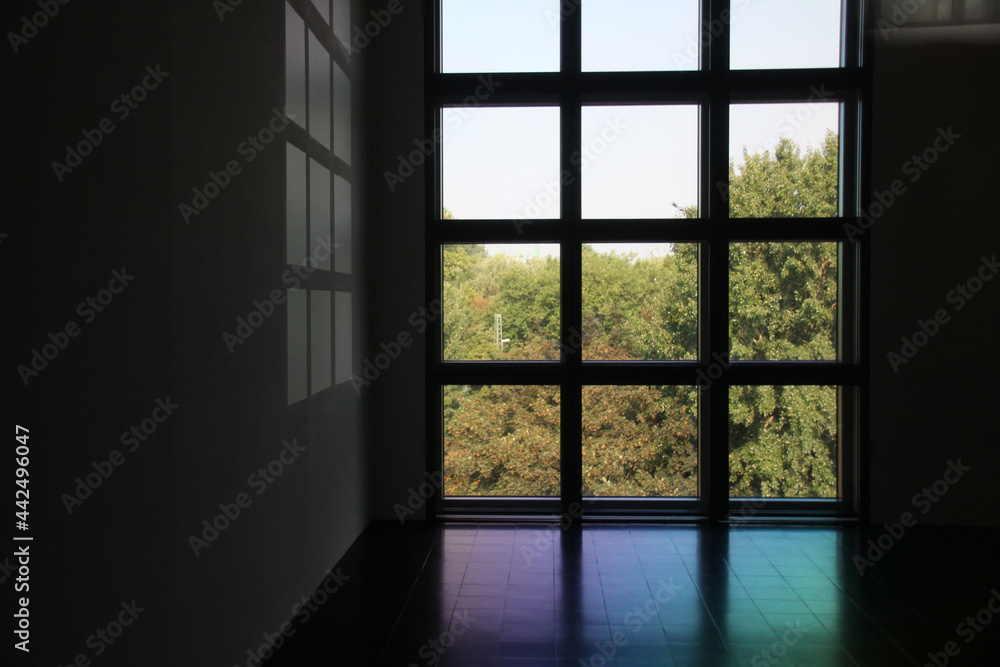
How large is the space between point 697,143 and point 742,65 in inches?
20.9

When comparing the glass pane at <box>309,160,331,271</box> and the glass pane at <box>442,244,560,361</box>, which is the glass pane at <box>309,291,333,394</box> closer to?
the glass pane at <box>309,160,331,271</box>

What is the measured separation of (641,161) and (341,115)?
183cm

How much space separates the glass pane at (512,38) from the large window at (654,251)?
12 millimetres

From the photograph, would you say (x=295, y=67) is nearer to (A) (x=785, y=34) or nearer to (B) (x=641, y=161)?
(B) (x=641, y=161)

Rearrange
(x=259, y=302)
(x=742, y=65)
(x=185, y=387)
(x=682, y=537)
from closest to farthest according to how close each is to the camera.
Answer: (x=185, y=387)
(x=259, y=302)
(x=682, y=537)
(x=742, y=65)

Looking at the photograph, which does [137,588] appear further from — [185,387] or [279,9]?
[279,9]

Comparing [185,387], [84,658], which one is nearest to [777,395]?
[185,387]

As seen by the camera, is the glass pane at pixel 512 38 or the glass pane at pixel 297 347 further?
the glass pane at pixel 512 38

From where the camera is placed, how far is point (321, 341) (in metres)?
3.77

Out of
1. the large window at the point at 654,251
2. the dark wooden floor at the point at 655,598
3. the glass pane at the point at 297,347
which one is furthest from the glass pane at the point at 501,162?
the dark wooden floor at the point at 655,598

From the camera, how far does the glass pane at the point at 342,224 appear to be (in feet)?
13.3

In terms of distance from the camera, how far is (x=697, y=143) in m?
4.88

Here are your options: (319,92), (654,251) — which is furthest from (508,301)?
(319,92)

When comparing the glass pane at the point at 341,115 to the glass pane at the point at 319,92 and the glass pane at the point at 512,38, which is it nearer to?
the glass pane at the point at 319,92
